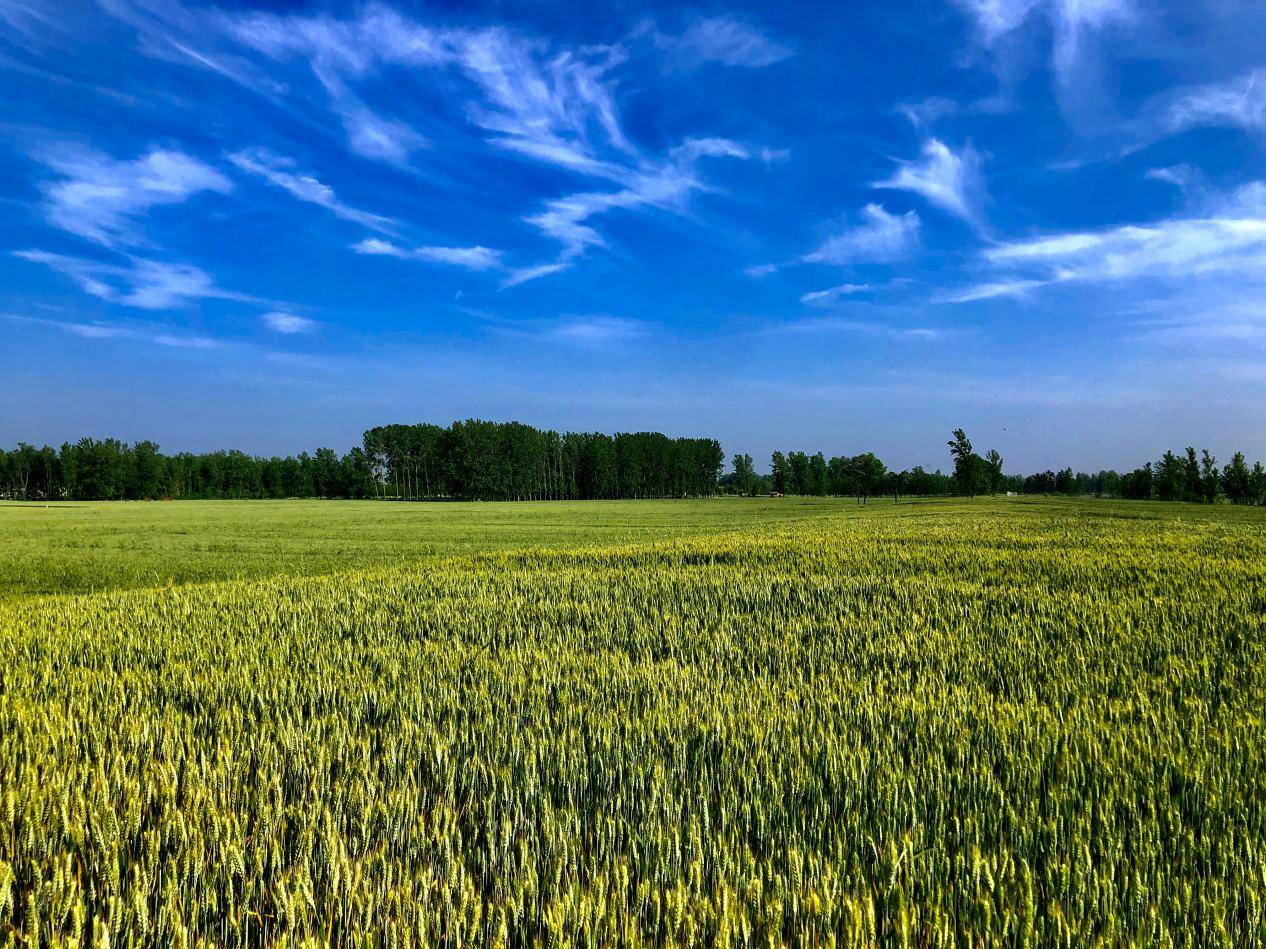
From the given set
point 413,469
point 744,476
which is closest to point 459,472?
point 413,469

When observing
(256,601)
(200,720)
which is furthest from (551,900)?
(256,601)

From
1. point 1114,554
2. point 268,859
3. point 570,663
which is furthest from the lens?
point 1114,554

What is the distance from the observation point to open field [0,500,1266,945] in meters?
2.43

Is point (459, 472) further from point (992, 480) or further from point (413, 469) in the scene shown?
point (992, 480)

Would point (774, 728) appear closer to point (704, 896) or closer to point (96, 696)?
point (704, 896)

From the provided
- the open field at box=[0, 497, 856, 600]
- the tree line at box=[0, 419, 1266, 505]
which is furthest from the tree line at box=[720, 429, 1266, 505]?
the open field at box=[0, 497, 856, 600]

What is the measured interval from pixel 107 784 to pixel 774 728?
3636 mm

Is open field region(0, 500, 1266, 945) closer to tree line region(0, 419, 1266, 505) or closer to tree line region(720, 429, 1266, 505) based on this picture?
tree line region(720, 429, 1266, 505)

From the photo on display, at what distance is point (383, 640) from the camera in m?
7.31

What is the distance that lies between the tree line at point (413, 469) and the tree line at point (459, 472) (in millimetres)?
200

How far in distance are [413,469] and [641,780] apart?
419 ft

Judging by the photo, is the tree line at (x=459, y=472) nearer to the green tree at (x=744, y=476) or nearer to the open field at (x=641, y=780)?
the green tree at (x=744, y=476)

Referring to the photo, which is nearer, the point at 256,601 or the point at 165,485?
the point at 256,601

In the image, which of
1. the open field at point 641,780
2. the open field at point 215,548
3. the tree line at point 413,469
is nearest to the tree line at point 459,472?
the tree line at point 413,469
